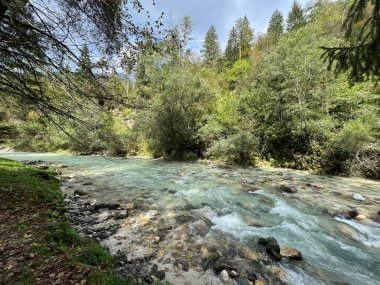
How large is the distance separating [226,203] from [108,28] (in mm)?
6165

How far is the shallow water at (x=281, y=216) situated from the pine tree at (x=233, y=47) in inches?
1512

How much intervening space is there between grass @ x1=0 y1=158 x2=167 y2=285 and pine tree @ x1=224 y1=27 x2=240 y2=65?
146ft

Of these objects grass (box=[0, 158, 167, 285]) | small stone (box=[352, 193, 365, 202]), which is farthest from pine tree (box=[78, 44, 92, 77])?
small stone (box=[352, 193, 365, 202])

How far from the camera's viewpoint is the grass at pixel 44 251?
2906mm

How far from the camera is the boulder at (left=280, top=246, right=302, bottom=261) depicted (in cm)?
437

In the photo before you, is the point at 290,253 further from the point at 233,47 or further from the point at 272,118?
the point at 233,47

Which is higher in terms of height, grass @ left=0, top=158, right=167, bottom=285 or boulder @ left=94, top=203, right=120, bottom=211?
grass @ left=0, top=158, right=167, bottom=285

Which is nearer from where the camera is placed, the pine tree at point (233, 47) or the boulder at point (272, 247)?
the boulder at point (272, 247)

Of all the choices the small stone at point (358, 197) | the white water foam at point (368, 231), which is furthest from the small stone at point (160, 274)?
the small stone at point (358, 197)

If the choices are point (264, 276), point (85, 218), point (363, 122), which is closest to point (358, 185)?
point (363, 122)

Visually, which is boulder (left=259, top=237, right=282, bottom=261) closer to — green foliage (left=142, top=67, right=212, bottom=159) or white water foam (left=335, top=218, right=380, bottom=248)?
white water foam (left=335, top=218, right=380, bottom=248)

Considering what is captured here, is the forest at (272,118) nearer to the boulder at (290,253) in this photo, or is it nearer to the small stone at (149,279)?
the small stone at (149,279)

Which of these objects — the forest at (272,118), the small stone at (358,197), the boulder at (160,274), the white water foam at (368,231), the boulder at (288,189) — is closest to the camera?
the boulder at (160,274)

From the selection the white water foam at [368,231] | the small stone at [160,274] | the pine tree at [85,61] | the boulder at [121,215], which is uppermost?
the pine tree at [85,61]
